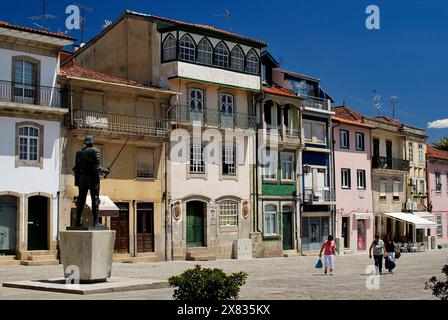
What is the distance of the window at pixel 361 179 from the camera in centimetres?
5196

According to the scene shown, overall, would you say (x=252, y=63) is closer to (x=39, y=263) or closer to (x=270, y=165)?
(x=270, y=165)

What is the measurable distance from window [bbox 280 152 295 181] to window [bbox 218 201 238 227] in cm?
471

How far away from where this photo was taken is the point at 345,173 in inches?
1992

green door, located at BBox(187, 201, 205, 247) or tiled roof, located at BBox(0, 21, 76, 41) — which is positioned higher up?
tiled roof, located at BBox(0, 21, 76, 41)

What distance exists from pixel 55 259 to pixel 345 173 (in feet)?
79.2

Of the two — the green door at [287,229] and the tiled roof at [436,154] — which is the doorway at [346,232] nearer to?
the green door at [287,229]

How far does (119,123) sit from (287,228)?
14023 mm

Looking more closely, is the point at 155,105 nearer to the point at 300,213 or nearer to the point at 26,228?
the point at 26,228

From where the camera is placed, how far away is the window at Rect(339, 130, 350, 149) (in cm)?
5041

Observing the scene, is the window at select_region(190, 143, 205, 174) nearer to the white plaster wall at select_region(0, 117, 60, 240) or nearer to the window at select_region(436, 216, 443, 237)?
the white plaster wall at select_region(0, 117, 60, 240)

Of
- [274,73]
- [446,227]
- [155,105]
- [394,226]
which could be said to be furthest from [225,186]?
[446,227]

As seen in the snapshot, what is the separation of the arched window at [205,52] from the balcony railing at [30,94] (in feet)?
27.6

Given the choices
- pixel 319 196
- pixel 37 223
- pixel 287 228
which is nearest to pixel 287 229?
pixel 287 228

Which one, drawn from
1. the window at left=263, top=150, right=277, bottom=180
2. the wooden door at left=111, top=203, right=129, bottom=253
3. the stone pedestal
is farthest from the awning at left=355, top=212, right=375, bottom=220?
the stone pedestal
